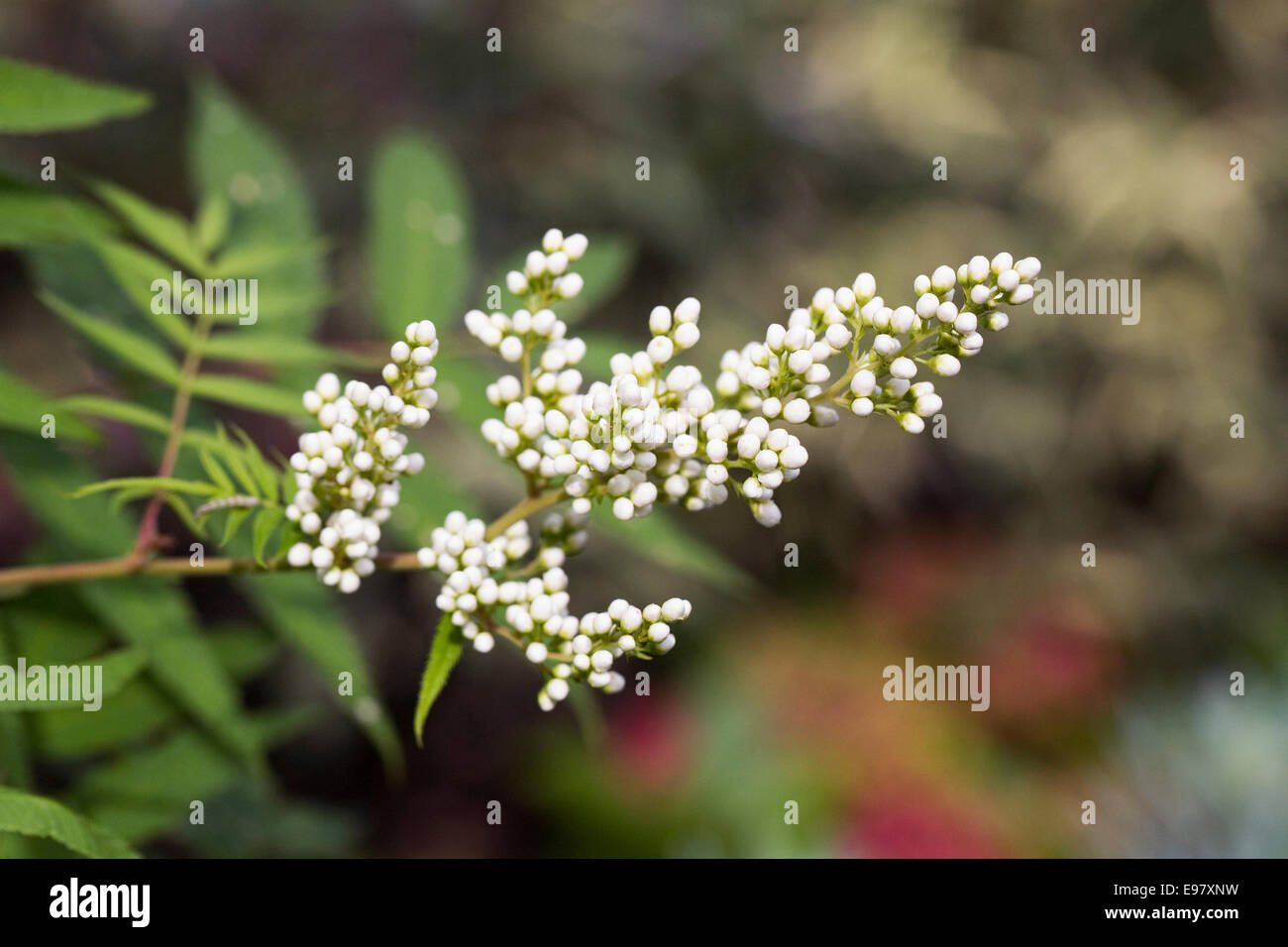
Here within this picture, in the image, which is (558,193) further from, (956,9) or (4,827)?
(4,827)

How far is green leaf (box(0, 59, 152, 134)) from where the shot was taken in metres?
1.19

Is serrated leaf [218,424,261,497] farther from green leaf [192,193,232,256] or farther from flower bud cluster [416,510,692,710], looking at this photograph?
green leaf [192,193,232,256]

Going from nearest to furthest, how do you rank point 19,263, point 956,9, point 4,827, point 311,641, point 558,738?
point 4,827, point 311,641, point 19,263, point 956,9, point 558,738

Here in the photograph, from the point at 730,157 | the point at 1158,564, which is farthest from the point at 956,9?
the point at 1158,564

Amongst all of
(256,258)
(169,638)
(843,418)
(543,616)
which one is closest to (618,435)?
(543,616)

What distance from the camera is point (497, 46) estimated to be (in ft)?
12.4

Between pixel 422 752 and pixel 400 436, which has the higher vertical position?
pixel 400 436

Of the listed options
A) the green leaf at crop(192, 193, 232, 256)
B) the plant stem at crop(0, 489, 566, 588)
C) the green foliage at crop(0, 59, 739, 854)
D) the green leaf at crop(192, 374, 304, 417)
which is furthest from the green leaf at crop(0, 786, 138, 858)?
the green leaf at crop(192, 193, 232, 256)

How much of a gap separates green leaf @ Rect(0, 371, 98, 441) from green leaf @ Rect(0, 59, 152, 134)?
0.33 metres

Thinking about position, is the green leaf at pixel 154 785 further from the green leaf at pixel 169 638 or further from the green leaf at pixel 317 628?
the green leaf at pixel 317 628

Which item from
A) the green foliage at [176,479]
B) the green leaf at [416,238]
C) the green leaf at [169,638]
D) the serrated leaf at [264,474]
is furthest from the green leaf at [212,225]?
the serrated leaf at [264,474]

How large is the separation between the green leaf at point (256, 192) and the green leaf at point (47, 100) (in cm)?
38

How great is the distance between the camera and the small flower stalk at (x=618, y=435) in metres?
0.89

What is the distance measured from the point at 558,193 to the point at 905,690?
3369 millimetres
